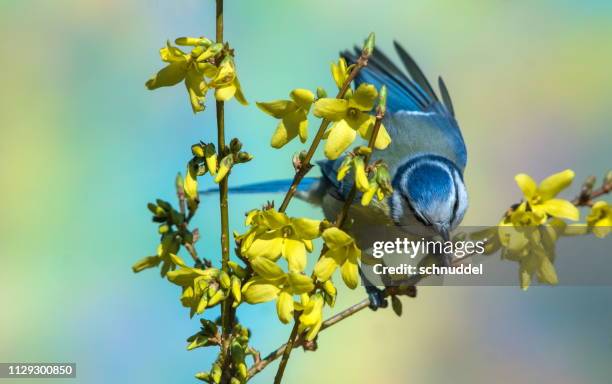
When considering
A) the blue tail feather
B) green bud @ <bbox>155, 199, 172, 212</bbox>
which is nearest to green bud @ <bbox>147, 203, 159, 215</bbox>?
green bud @ <bbox>155, 199, 172, 212</bbox>

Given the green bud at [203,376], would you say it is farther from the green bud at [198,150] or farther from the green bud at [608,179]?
the green bud at [608,179]

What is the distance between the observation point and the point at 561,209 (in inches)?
27.1

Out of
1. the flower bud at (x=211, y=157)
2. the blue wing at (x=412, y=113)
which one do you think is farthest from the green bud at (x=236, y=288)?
the blue wing at (x=412, y=113)

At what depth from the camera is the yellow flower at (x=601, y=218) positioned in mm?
684

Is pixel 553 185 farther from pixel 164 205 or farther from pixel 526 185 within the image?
pixel 164 205

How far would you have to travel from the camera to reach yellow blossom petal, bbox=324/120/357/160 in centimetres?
71

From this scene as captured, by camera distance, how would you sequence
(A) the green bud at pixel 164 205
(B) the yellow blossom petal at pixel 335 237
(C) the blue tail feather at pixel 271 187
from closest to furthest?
(B) the yellow blossom petal at pixel 335 237 < (A) the green bud at pixel 164 205 < (C) the blue tail feather at pixel 271 187

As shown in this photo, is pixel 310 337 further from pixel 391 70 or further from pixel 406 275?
pixel 391 70

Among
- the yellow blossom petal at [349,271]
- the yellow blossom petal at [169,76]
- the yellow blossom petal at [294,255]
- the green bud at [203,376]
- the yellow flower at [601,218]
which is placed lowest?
the green bud at [203,376]

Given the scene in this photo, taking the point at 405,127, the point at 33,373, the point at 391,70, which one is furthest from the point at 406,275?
the point at 391,70

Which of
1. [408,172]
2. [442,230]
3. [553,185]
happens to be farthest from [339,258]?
[408,172]

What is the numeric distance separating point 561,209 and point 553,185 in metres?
0.02

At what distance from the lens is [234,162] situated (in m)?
0.72

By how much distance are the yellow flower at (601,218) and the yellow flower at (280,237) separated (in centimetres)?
27
